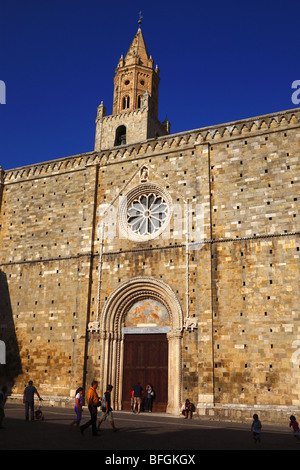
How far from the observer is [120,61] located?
108 feet

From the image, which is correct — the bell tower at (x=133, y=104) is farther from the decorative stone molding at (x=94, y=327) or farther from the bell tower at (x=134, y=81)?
the decorative stone molding at (x=94, y=327)

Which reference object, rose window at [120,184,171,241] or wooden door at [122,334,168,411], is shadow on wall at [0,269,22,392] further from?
rose window at [120,184,171,241]

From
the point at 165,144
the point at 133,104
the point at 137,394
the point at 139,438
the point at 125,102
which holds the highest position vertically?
the point at 125,102

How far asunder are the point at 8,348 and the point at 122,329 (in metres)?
5.45

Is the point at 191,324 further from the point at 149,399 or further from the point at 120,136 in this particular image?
the point at 120,136

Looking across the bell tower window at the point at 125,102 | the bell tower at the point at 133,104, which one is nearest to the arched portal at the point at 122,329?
the bell tower at the point at 133,104

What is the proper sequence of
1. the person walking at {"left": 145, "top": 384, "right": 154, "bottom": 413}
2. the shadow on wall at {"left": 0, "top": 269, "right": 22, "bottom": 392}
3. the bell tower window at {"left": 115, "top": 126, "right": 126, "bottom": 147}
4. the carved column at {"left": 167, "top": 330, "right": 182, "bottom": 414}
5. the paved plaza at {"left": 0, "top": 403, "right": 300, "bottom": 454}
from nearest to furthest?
the paved plaza at {"left": 0, "top": 403, "right": 300, "bottom": 454} < the carved column at {"left": 167, "top": 330, "right": 182, "bottom": 414} < the person walking at {"left": 145, "top": 384, "right": 154, "bottom": 413} < the shadow on wall at {"left": 0, "top": 269, "right": 22, "bottom": 392} < the bell tower window at {"left": 115, "top": 126, "right": 126, "bottom": 147}

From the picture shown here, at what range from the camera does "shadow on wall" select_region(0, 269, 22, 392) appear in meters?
18.6

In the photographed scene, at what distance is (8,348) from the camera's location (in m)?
19.1

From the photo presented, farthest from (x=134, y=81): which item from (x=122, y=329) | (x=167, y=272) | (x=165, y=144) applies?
(x=122, y=329)

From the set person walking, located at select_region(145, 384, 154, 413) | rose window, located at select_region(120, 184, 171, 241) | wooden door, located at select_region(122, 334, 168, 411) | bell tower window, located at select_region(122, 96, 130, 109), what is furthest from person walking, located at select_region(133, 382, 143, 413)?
bell tower window, located at select_region(122, 96, 130, 109)

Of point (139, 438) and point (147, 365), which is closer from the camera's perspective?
point (139, 438)

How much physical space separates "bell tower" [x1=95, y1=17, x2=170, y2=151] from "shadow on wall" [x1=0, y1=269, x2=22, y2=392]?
49.2 ft
